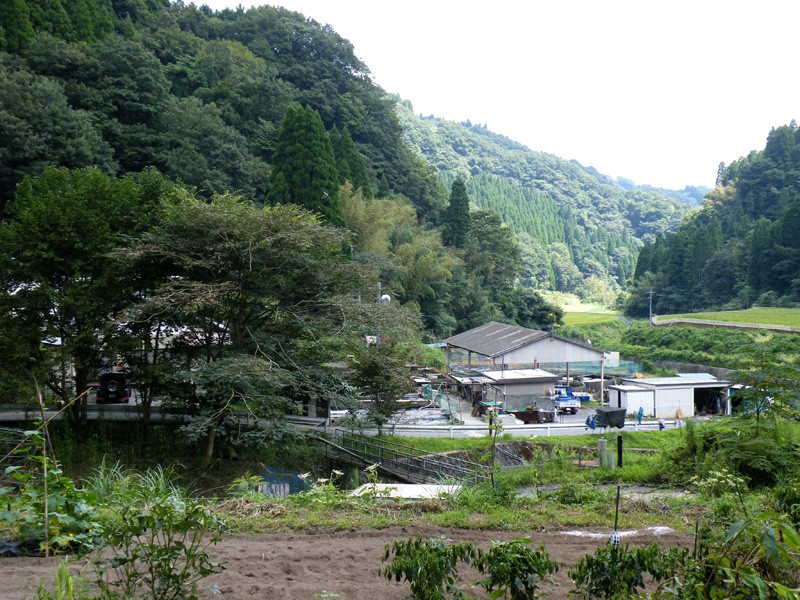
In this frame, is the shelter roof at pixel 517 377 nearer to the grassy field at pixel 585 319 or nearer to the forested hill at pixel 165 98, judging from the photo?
the forested hill at pixel 165 98

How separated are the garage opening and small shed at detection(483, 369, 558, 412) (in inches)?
277

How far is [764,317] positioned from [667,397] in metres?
31.0

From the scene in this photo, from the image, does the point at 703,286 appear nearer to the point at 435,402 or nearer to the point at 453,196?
the point at 453,196

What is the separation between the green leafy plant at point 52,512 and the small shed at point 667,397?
69.5 ft

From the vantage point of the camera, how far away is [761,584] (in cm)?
211

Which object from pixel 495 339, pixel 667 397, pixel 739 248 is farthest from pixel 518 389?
pixel 739 248

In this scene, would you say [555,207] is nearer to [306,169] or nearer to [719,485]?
[306,169]

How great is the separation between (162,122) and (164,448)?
2529 centimetres

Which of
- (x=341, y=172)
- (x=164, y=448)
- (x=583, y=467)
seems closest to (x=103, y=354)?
(x=164, y=448)

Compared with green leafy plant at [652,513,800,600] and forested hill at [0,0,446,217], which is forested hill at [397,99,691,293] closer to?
forested hill at [0,0,446,217]

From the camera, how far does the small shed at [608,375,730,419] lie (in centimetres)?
2203

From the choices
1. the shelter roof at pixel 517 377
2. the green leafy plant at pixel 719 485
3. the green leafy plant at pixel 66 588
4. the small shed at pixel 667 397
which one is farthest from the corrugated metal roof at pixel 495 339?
the green leafy plant at pixel 66 588

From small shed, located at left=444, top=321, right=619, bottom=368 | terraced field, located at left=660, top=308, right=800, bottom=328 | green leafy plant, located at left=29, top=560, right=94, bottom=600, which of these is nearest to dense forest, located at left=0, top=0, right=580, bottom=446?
green leafy plant, located at left=29, top=560, right=94, bottom=600

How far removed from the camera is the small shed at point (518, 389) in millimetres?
21844
